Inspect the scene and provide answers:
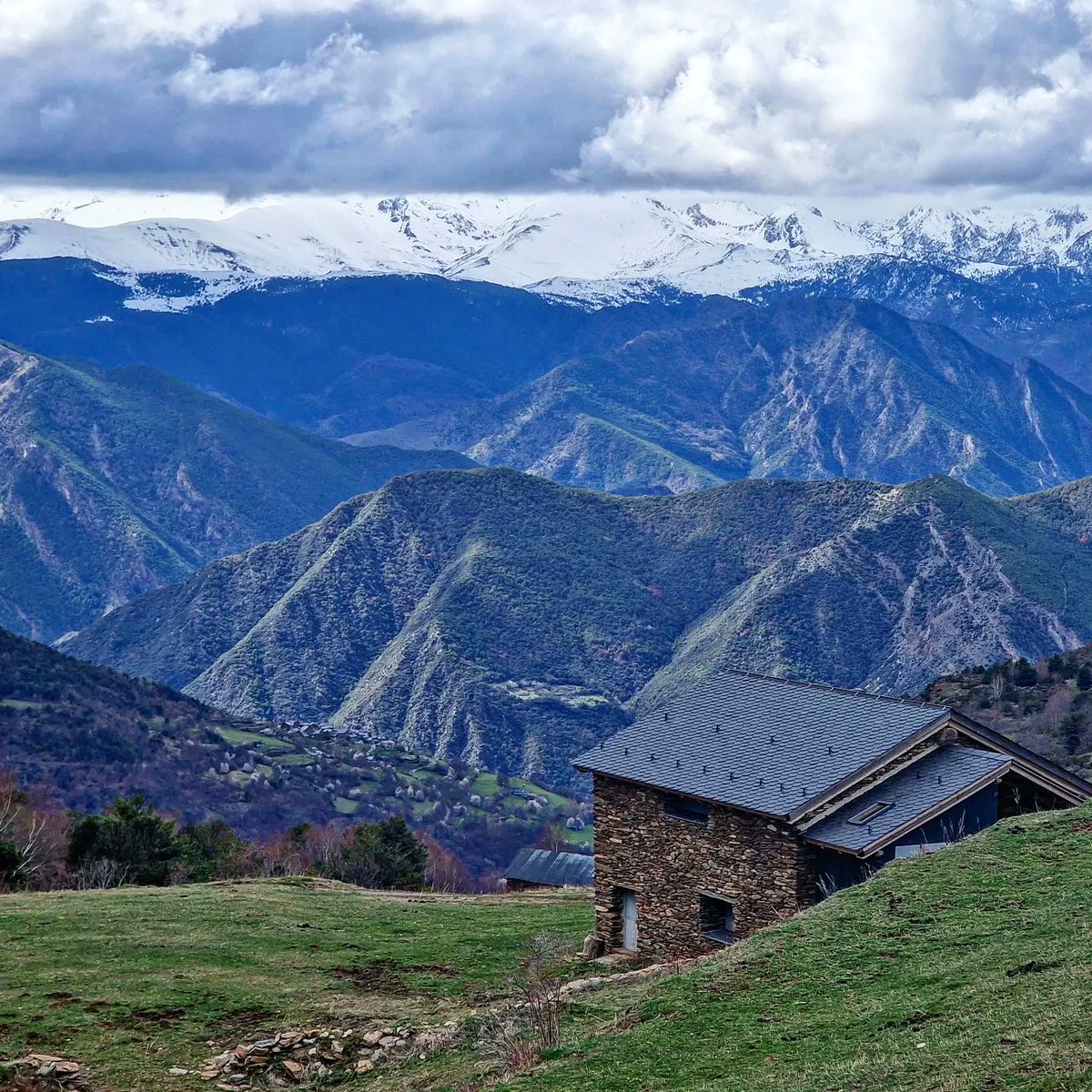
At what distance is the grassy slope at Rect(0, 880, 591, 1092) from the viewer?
23.3 meters

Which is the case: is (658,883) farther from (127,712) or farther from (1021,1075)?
(127,712)

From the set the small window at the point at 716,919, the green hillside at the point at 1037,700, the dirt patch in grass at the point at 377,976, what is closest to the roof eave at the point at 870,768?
the small window at the point at 716,919

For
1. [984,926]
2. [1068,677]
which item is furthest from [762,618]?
[984,926]

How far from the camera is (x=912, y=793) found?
26922 mm

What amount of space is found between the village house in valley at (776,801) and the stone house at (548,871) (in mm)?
28908

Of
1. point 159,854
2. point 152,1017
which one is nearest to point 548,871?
point 159,854

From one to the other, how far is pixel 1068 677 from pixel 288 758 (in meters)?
70.2

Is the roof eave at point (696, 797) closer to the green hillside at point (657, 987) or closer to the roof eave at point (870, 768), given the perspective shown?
the roof eave at point (870, 768)

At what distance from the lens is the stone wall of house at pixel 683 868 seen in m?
26.2

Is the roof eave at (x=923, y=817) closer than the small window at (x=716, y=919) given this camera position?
Yes

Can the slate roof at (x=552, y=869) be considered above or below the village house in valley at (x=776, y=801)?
above

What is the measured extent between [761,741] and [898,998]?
10.2m

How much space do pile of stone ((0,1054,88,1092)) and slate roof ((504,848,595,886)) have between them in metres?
36.5

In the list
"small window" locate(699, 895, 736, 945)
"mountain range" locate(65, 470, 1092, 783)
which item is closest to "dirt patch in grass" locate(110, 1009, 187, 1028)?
"small window" locate(699, 895, 736, 945)
